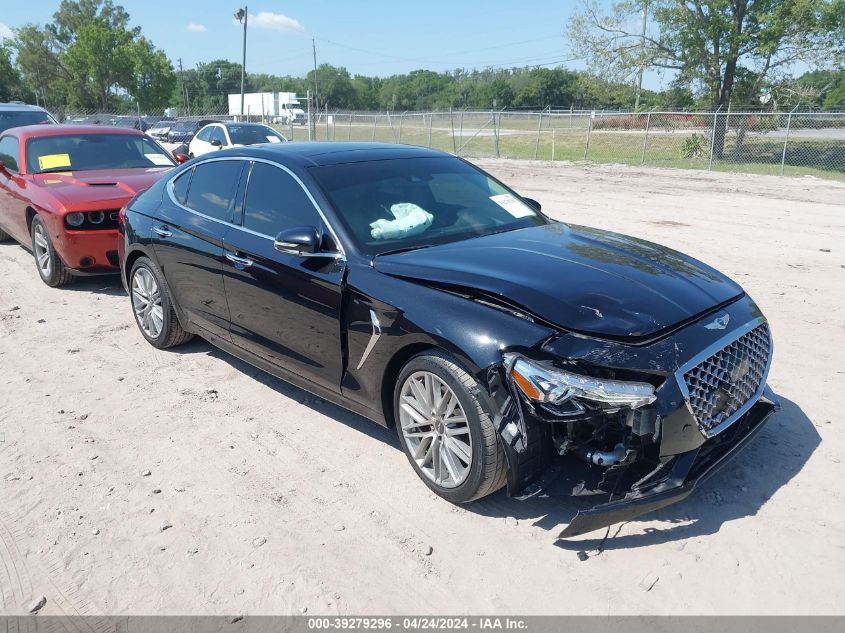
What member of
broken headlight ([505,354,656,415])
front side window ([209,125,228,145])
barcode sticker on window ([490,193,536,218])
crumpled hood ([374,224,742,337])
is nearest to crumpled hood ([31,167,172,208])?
barcode sticker on window ([490,193,536,218])

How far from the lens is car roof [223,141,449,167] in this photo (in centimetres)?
446

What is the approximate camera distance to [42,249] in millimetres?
7871

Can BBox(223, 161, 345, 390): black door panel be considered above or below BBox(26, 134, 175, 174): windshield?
below

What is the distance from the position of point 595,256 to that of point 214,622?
2615mm

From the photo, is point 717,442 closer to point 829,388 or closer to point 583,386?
point 583,386

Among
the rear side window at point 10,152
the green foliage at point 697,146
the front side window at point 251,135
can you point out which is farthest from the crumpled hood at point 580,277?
the green foliage at point 697,146

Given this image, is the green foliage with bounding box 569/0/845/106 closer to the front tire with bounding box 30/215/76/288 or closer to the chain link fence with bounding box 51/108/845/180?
the chain link fence with bounding box 51/108/845/180

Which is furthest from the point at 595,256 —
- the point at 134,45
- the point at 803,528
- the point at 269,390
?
the point at 134,45

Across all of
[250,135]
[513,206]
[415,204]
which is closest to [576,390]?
[415,204]

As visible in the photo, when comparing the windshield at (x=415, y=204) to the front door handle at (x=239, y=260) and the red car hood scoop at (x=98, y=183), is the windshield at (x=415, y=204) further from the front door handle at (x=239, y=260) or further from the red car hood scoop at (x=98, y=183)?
the red car hood scoop at (x=98, y=183)

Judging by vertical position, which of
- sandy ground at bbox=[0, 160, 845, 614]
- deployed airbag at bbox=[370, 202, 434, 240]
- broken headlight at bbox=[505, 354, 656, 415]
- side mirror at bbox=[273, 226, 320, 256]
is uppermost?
deployed airbag at bbox=[370, 202, 434, 240]

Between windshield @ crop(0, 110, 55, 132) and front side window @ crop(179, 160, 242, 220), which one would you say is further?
windshield @ crop(0, 110, 55, 132)

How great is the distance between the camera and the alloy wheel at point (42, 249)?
7.62 m

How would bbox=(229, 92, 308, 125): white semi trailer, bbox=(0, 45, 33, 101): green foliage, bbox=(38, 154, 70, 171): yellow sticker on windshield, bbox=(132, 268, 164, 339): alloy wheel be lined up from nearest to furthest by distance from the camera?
bbox=(132, 268, 164, 339): alloy wheel < bbox=(38, 154, 70, 171): yellow sticker on windshield < bbox=(229, 92, 308, 125): white semi trailer < bbox=(0, 45, 33, 101): green foliage
